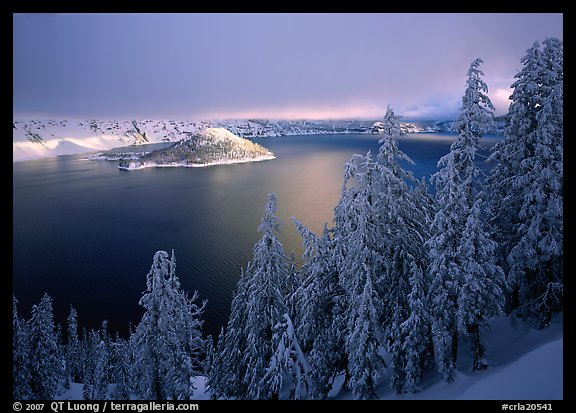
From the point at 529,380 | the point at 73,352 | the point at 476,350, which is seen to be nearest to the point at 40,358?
the point at 73,352

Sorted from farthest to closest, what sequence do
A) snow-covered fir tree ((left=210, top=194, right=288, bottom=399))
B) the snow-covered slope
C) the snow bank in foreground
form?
snow-covered fir tree ((left=210, top=194, right=288, bottom=399)) → the snow-covered slope → the snow bank in foreground

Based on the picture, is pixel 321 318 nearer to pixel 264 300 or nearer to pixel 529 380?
pixel 264 300

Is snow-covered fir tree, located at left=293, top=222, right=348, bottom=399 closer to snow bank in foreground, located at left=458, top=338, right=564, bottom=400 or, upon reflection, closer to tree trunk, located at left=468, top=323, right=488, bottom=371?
tree trunk, located at left=468, top=323, right=488, bottom=371

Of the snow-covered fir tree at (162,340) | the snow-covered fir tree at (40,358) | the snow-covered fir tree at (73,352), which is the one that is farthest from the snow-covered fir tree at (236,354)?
the snow-covered fir tree at (73,352)

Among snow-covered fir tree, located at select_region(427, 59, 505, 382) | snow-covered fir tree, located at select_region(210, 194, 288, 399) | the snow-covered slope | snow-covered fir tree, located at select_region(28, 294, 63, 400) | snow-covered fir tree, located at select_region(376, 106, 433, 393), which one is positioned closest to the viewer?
the snow-covered slope

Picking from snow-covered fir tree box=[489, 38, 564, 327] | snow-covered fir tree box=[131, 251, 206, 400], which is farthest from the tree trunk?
snow-covered fir tree box=[131, 251, 206, 400]

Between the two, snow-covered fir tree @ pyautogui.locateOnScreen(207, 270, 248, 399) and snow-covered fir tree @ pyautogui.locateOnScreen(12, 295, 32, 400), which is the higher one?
snow-covered fir tree @ pyautogui.locateOnScreen(207, 270, 248, 399)
